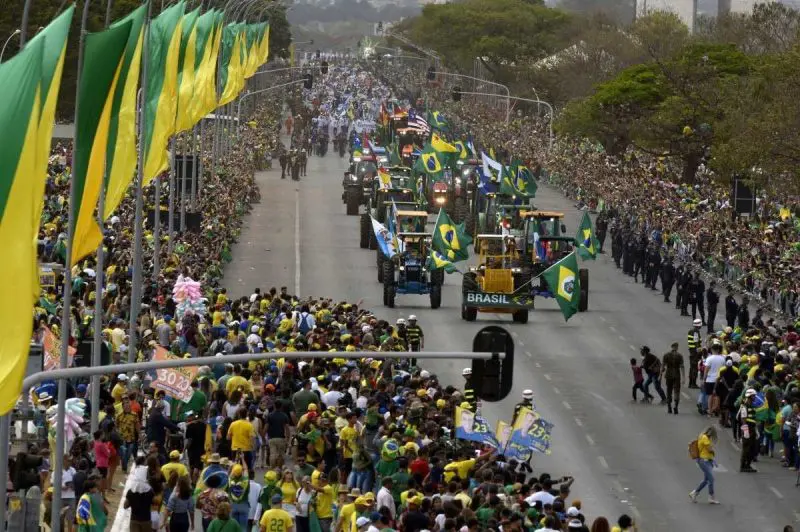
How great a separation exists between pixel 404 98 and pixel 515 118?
3418 centimetres

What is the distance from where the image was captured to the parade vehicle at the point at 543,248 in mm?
52469

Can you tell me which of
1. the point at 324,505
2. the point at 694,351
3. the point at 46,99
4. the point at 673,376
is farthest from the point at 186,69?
the point at 46,99

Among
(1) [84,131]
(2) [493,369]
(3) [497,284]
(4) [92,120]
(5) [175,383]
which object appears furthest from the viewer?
(3) [497,284]

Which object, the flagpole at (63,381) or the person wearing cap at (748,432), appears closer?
the flagpole at (63,381)

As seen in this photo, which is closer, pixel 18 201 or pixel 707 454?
pixel 18 201

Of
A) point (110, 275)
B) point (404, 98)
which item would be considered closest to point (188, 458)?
point (110, 275)

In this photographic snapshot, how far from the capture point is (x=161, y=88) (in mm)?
39875

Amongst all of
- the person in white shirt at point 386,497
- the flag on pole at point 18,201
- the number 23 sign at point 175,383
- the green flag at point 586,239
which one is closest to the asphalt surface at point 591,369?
the green flag at point 586,239

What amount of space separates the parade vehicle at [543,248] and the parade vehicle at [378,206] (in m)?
9.62

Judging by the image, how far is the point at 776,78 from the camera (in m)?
62.4

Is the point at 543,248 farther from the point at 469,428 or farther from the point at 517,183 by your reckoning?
the point at 469,428

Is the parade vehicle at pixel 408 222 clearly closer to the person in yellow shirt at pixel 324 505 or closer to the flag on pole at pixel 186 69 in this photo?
the flag on pole at pixel 186 69

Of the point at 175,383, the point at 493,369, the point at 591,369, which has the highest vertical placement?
the point at 493,369

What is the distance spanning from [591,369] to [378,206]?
21.1 metres
